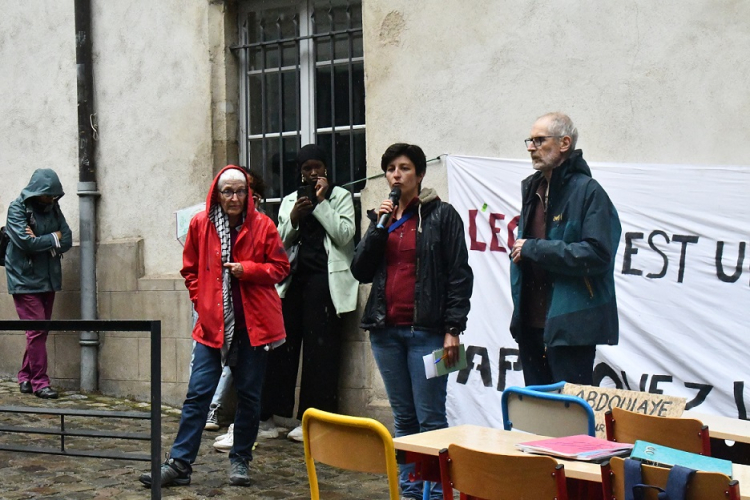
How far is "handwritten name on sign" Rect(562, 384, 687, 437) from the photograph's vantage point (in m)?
4.15

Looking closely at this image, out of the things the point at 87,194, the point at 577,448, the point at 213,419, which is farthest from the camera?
the point at 87,194

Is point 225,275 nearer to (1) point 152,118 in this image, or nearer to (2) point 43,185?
(1) point 152,118

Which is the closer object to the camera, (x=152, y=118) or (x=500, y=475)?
Result: (x=500, y=475)

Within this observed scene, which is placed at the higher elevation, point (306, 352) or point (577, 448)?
point (577, 448)

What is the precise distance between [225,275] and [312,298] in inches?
63.9

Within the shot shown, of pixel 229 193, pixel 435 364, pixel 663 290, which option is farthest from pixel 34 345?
pixel 663 290

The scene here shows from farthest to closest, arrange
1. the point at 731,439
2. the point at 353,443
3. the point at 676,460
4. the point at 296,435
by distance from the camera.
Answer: the point at 296,435 < the point at 731,439 < the point at 353,443 < the point at 676,460

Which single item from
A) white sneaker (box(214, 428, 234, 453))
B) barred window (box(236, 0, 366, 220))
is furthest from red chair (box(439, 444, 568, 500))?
barred window (box(236, 0, 366, 220))

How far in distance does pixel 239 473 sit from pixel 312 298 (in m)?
1.77

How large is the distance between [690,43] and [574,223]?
215cm

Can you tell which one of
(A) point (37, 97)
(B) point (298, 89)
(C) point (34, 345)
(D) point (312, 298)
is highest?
(A) point (37, 97)

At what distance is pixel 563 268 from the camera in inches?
200

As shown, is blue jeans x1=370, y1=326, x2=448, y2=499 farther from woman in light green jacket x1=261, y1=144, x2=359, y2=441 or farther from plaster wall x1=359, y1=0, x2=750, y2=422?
plaster wall x1=359, y1=0, x2=750, y2=422

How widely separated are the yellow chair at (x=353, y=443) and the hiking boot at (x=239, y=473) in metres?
2.39
